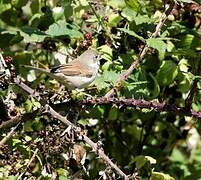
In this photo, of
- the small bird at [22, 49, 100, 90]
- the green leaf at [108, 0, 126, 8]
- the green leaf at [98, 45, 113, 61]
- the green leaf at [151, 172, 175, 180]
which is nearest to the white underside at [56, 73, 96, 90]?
the small bird at [22, 49, 100, 90]

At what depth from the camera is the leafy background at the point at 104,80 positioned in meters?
2.60

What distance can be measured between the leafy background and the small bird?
0.05 m

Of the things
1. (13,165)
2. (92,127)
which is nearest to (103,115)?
(92,127)

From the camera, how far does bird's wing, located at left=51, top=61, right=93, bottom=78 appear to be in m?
3.04

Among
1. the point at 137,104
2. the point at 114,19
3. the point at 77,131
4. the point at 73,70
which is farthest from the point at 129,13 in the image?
the point at 77,131

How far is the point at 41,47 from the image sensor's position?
11.6ft

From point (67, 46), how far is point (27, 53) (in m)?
0.25

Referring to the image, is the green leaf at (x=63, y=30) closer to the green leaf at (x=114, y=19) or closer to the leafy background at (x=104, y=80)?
the leafy background at (x=104, y=80)

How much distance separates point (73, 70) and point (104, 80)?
48cm

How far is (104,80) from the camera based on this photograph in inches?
109

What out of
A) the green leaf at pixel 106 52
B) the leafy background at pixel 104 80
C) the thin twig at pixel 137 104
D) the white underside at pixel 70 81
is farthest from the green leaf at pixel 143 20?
the thin twig at pixel 137 104

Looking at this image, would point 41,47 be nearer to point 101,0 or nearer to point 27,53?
point 27,53

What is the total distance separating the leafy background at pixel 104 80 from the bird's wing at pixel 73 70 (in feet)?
0.26

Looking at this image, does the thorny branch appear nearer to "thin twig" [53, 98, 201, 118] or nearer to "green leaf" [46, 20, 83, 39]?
"thin twig" [53, 98, 201, 118]
